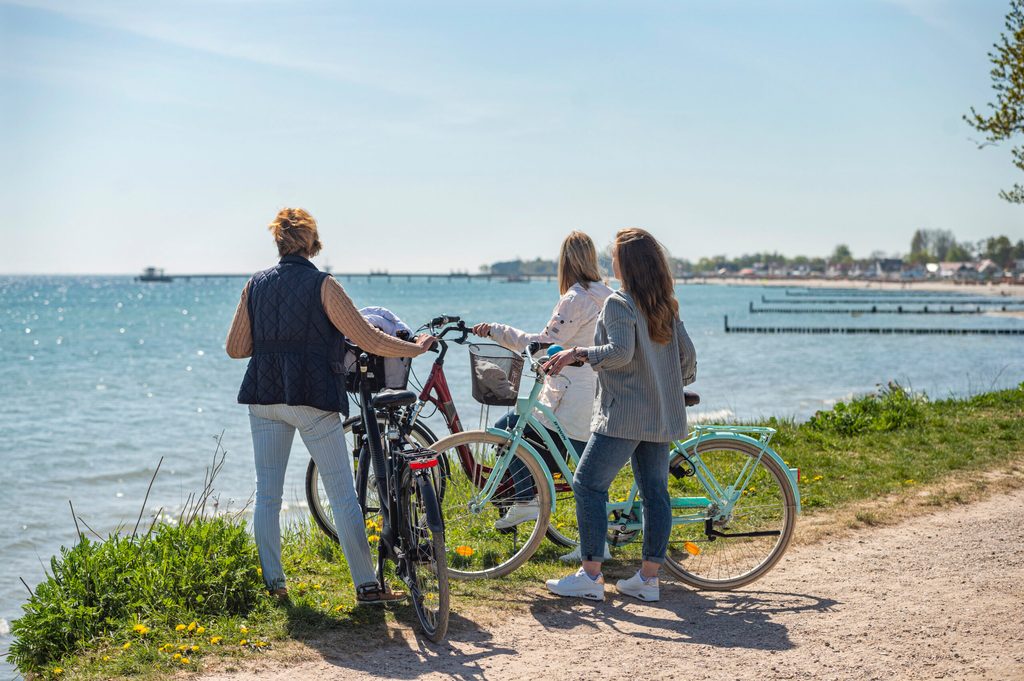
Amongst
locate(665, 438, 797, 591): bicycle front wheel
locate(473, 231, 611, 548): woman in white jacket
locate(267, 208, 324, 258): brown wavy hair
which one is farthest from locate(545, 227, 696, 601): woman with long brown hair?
locate(267, 208, 324, 258): brown wavy hair

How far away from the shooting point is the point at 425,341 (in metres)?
5.53

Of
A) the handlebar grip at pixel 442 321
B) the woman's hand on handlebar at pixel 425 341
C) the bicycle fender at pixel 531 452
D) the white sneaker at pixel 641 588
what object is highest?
the handlebar grip at pixel 442 321

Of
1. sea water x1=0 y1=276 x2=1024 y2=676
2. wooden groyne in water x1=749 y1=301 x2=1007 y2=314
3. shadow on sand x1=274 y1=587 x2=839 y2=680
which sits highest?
shadow on sand x1=274 y1=587 x2=839 y2=680

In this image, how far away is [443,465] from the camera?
19.6 feet

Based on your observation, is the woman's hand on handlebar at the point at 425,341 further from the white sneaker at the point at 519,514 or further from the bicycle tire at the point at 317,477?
the white sneaker at the point at 519,514

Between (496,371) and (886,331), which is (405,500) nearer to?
(496,371)

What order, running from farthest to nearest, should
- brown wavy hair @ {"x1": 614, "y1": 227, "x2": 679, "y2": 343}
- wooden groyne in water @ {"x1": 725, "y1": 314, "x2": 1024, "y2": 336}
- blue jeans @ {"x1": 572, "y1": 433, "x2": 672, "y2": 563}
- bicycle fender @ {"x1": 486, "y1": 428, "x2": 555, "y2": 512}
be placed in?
wooden groyne in water @ {"x1": 725, "y1": 314, "x2": 1024, "y2": 336}
bicycle fender @ {"x1": 486, "y1": 428, "x2": 555, "y2": 512}
blue jeans @ {"x1": 572, "y1": 433, "x2": 672, "y2": 563}
brown wavy hair @ {"x1": 614, "y1": 227, "x2": 679, "y2": 343}

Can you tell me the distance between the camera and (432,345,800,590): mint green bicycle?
5.77m

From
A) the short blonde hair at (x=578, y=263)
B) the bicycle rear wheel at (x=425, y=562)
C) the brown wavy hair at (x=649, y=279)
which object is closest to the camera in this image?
the bicycle rear wheel at (x=425, y=562)

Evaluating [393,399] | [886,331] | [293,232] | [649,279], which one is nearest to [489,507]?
[393,399]

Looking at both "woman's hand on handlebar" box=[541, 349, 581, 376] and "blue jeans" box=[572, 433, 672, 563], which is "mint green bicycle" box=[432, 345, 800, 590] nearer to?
"woman's hand on handlebar" box=[541, 349, 581, 376]

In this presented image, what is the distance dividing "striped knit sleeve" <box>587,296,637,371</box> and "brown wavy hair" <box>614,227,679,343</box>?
106mm

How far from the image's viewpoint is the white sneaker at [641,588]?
18.2 feet

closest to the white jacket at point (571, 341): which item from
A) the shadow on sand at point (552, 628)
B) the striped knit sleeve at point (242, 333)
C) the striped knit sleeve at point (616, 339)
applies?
A: the striped knit sleeve at point (616, 339)
